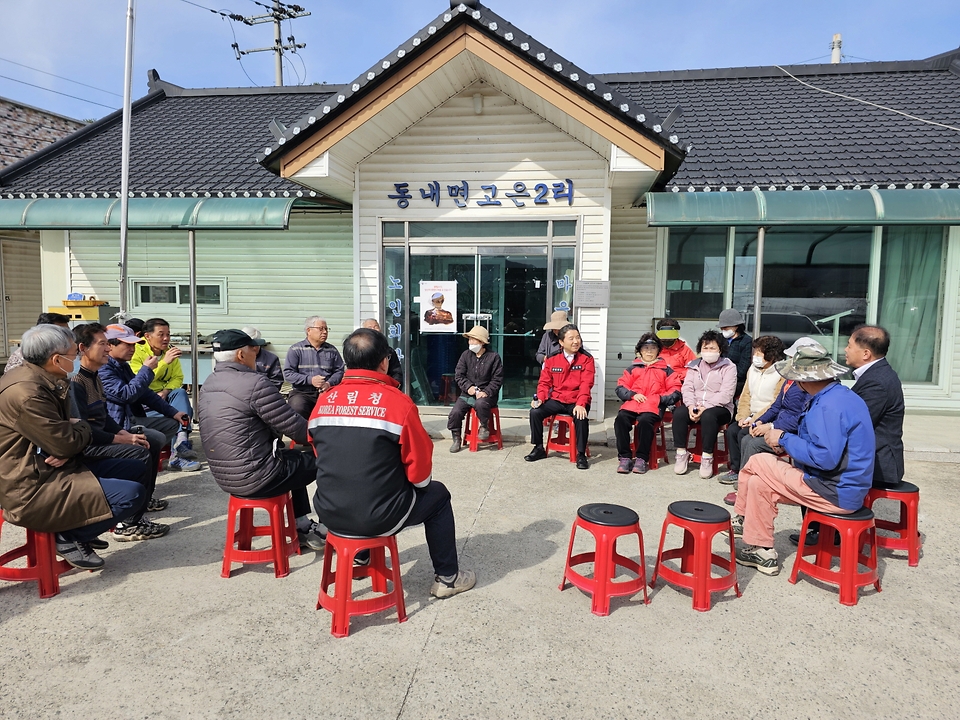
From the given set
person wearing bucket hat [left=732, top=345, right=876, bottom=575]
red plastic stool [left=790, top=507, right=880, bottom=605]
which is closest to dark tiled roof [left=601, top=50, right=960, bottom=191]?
person wearing bucket hat [left=732, top=345, right=876, bottom=575]

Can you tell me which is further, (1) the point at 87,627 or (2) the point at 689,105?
(2) the point at 689,105

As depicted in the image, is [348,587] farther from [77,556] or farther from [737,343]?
[737,343]

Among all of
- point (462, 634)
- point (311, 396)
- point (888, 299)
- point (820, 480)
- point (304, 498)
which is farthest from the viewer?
point (888, 299)

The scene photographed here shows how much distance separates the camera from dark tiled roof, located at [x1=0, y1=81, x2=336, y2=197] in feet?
32.9

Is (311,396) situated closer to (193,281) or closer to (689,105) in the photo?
(193,281)

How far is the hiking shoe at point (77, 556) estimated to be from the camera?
12.1 feet

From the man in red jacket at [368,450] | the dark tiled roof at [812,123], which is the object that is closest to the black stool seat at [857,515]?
the man in red jacket at [368,450]

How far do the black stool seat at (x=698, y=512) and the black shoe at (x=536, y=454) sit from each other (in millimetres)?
2750

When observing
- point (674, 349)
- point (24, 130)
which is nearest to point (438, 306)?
point (674, 349)

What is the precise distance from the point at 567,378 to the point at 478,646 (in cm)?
369

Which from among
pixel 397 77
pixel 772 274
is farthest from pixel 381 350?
pixel 772 274

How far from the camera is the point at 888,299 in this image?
8.82 meters

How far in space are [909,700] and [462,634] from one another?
6.64 feet

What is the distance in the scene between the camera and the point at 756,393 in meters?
5.45
